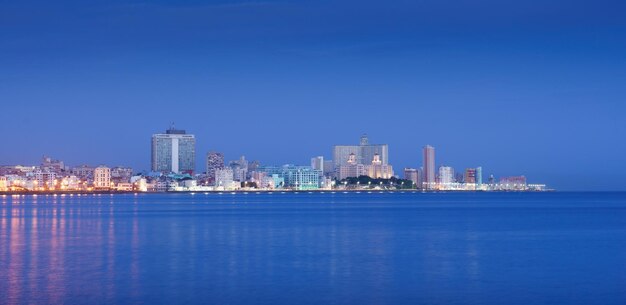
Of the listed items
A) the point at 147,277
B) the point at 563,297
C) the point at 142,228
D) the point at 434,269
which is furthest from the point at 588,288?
the point at 142,228

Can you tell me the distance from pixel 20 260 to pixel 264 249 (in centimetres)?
1008

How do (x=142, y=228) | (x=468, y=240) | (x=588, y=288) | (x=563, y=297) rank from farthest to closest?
(x=142, y=228), (x=468, y=240), (x=588, y=288), (x=563, y=297)

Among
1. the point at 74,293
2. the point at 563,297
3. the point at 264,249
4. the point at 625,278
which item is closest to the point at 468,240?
the point at 264,249

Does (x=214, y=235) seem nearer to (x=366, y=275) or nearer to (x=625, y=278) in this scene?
(x=366, y=275)

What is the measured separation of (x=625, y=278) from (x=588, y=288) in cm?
276

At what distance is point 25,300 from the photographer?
67.9ft

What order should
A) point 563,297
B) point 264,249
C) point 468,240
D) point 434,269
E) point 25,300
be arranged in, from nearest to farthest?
point 25,300 → point 563,297 → point 434,269 → point 264,249 → point 468,240

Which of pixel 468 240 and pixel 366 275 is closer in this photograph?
pixel 366 275

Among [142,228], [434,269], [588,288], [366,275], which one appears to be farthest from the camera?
[142,228]

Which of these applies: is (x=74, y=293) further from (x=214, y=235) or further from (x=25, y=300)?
(x=214, y=235)

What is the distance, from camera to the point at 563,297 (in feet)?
74.3

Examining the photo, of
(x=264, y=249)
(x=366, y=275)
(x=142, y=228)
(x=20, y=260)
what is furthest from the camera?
(x=142, y=228)

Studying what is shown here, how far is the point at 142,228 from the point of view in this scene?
167 feet

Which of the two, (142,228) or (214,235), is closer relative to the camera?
(214,235)
